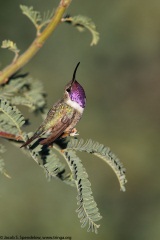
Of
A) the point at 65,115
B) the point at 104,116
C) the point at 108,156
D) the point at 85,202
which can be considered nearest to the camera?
the point at 85,202

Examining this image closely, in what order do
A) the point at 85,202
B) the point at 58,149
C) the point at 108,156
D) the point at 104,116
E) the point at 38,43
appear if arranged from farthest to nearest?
the point at 104,116 → the point at 38,43 → the point at 58,149 → the point at 108,156 → the point at 85,202

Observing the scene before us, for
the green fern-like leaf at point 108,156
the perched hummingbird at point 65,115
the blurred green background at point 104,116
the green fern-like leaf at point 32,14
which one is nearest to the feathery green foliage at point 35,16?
the green fern-like leaf at point 32,14

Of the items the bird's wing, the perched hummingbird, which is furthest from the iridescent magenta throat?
A: the bird's wing

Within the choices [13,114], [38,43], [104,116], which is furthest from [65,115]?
[104,116]

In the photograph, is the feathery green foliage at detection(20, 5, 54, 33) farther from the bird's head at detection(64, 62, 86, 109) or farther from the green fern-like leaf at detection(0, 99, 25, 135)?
the green fern-like leaf at detection(0, 99, 25, 135)

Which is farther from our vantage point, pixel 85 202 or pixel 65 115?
pixel 65 115

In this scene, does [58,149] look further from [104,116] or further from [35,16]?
[104,116]

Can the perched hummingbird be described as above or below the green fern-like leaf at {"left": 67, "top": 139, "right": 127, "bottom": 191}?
above

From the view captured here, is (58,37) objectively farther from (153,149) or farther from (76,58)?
(153,149)
